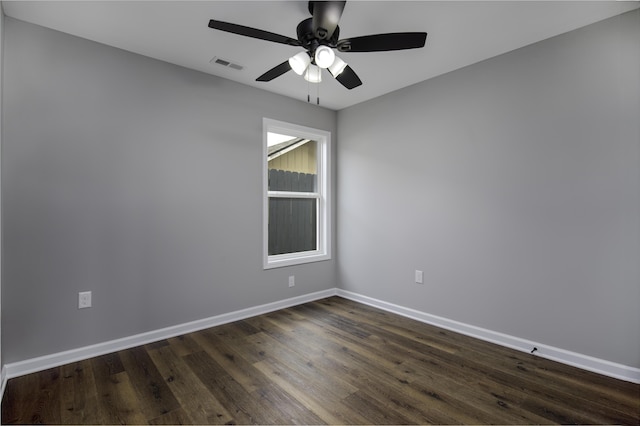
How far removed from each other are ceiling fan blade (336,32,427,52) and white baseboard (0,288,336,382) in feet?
8.94

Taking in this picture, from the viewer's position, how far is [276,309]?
3.52 metres

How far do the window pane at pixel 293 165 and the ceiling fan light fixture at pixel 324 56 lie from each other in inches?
71.6

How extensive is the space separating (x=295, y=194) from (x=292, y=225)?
41cm

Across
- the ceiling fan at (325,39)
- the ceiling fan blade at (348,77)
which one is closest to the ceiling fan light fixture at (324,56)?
the ceiling fan at (325,39)

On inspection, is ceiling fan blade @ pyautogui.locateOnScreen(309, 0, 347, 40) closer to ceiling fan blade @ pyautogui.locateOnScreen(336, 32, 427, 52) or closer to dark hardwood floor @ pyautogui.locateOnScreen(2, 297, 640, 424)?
ceiling fan blade @ pyautogui.locateOnScreen(336, 32, 427, 52)

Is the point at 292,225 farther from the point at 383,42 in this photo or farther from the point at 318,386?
the point at 383,42

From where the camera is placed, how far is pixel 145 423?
5.49ft

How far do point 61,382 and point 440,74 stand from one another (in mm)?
4078

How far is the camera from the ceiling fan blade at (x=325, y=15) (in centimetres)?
174

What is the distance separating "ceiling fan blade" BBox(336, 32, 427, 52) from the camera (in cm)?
179

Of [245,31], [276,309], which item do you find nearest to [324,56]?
[245,31]

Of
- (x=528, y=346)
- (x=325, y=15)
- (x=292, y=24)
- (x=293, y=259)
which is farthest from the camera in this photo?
(x=293, y=259)

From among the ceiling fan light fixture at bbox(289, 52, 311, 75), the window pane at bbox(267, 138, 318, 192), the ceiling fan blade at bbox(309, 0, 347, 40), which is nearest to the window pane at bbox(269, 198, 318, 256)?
the window pane at bbox(267, 138, 318, 192)

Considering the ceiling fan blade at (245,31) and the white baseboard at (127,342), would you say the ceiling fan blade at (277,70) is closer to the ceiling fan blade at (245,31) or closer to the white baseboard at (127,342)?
the ceiling fan blade at (245,31)
